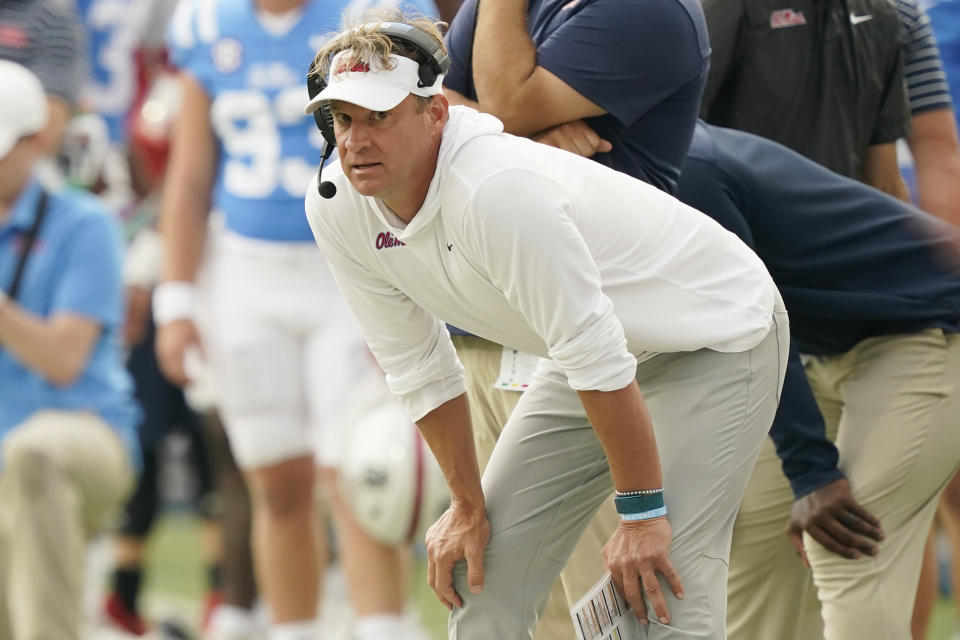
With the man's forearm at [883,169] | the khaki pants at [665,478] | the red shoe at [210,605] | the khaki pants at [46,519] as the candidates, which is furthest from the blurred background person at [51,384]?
the man's forearm at [883,169]

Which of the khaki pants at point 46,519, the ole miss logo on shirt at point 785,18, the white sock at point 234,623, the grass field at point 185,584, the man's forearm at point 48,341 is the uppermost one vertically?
the ole miss logo on shirt at point 785,18

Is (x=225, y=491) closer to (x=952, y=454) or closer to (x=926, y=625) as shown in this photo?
(x=926, y=625)

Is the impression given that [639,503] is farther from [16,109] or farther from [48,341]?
[16,109]

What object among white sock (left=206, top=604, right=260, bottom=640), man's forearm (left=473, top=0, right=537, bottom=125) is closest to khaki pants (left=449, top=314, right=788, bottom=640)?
man's forearm (left=473, top=0, right=537, bottom=125)

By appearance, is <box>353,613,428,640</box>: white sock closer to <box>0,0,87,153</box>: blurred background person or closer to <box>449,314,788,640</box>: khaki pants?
<box>449,314,788,640</box>: khaki pants

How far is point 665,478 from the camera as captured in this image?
10.3ft

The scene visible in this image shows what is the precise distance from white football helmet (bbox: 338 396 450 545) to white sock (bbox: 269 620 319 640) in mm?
545

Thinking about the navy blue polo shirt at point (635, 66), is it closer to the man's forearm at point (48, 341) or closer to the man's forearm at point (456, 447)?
the man's forearm at point (456, 447)

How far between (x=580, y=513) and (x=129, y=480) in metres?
2.04

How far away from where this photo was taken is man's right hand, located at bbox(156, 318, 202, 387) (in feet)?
17.4

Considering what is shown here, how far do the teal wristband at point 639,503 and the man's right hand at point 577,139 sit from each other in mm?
760

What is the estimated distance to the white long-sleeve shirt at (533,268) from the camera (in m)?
2.88

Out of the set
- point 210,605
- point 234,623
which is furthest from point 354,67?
point 210,605

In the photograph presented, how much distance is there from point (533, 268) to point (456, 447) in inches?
22.6
